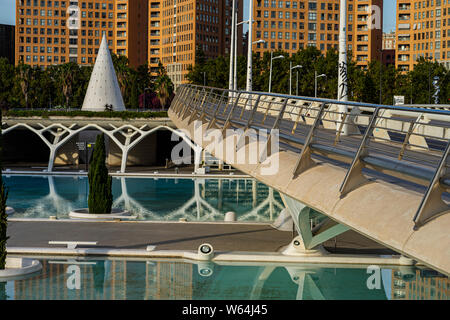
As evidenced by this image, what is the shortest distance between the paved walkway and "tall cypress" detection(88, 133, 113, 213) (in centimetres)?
288

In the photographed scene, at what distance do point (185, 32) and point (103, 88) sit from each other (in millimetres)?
98132

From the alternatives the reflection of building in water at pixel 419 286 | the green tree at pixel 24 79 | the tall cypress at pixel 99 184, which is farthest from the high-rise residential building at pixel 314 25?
the reflection of building in water at pixel 419 286

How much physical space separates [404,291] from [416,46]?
→ 138 meters

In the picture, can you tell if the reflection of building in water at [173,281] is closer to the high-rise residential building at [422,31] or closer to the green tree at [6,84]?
the green tree at [6,84]

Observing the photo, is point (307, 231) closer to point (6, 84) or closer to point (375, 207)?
point (375, 207)

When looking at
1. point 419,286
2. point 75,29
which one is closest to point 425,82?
point 419,286

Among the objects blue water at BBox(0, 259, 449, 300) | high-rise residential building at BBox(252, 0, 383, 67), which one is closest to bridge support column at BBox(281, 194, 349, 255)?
blue water at BBox(0, 259, 449, 300)

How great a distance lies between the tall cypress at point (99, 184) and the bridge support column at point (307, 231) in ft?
41.4

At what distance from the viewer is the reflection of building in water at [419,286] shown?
22250 millimetres

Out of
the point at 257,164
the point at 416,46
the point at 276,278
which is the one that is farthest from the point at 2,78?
the point at 257,164

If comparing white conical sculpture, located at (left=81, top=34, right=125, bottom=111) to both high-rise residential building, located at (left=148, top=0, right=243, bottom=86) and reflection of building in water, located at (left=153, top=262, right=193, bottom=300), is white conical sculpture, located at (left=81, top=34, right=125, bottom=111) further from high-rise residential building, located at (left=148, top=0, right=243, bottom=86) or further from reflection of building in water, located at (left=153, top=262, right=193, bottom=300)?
high-rise residential building, located at (left=148, top=0, right=243, bottom=86)

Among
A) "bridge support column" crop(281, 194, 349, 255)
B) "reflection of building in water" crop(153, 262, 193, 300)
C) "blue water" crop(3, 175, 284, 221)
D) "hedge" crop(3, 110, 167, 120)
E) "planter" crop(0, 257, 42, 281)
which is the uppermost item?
"hedge" crop(3, 110, 167, 120)

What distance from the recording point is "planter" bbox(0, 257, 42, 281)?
23.3m

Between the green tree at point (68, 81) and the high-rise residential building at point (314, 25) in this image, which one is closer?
the green tree at point (68, 81)
